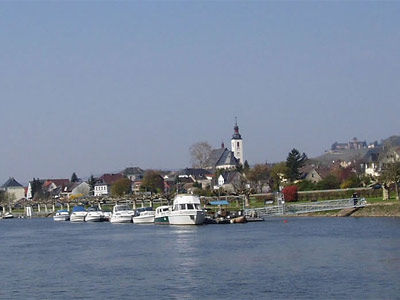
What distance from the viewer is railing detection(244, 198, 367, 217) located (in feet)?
300

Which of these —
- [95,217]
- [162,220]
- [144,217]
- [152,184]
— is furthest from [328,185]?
[152,184]

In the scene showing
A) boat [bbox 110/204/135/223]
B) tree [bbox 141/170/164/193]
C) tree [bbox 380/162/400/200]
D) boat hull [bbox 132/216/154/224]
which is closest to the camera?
tree [bbox 380/162/400/200]

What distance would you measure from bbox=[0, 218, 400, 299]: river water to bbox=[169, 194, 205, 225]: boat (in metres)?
8.12

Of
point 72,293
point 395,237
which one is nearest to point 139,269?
point 72,293

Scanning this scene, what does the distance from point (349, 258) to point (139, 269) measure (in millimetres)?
12122

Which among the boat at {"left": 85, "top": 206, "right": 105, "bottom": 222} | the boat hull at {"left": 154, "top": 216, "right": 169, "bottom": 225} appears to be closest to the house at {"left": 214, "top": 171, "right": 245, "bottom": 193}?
the boat at {"left": 85, "top": 206, "right": 105, "bottom": 222}

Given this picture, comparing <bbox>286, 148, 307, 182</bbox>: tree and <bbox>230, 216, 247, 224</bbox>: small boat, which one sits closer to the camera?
<bbox>230, 216, 247, 224</bbox>: small boat

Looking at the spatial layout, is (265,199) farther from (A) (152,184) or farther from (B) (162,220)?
(A) (152,184)

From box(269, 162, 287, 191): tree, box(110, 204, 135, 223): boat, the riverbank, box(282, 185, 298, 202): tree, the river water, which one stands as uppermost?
box(269, 162, 287, 191): tree

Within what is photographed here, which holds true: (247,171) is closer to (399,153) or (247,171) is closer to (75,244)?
(399,153)

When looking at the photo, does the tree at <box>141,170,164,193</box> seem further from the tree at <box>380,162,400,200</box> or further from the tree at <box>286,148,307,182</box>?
the tree at <box>380,162,400,200</box>

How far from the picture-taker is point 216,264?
4978 cm

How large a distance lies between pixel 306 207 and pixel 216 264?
51.5 metres

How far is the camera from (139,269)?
4859cm
